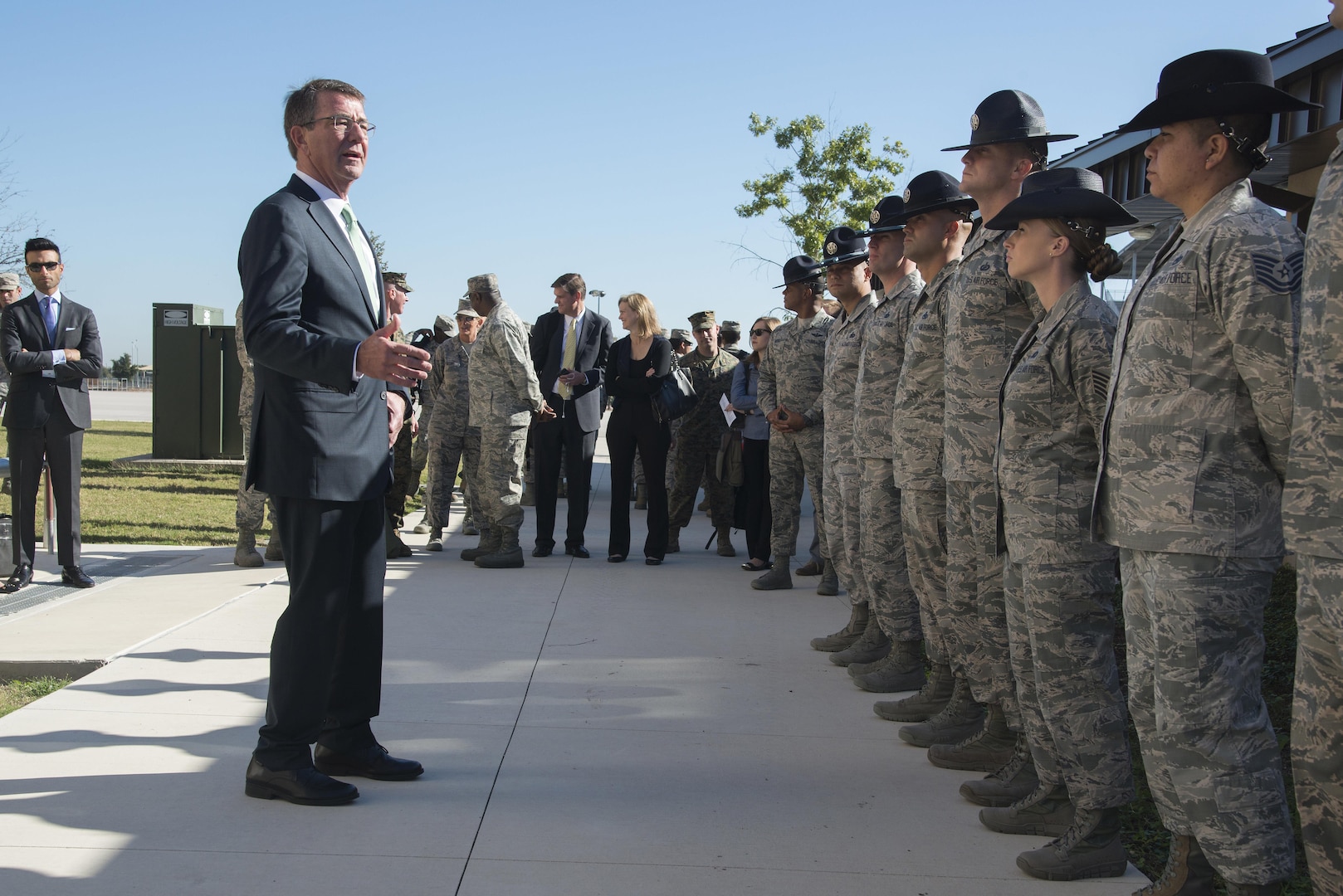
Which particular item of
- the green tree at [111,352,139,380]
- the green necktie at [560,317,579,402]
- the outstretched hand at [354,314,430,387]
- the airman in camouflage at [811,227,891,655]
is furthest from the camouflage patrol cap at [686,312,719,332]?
the green tree at [111,352,139,380]

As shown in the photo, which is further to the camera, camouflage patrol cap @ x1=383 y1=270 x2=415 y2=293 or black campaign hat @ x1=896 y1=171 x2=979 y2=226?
camouflage patrol cap @ x1=383 y1=270 x2=415 y2=293

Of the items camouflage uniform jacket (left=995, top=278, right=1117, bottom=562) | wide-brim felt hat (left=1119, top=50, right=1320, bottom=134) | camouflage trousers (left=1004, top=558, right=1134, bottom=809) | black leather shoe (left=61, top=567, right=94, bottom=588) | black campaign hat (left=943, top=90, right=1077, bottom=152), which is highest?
black campaign hat (left=943, top=90, right=1077, bottom=152)

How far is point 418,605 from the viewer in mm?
7023

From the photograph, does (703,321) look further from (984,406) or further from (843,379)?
(984,406)

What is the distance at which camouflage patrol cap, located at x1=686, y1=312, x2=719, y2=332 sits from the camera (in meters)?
10.4

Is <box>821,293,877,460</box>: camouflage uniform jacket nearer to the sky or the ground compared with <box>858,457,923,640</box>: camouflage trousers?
nearer to the sky

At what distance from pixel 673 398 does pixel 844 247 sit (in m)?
2.94

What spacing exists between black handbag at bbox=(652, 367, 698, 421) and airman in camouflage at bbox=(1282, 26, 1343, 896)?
22.4 feet

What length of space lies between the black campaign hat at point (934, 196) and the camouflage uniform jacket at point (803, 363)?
2.68 metres

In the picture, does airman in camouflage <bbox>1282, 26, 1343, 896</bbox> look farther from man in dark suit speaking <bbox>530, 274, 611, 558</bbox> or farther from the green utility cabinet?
the green utility cabinet

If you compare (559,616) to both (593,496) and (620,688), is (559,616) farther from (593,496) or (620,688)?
(593,496)

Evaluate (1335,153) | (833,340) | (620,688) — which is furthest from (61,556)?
(1335,153)

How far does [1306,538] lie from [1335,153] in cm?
74

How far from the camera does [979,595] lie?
12.8ft
